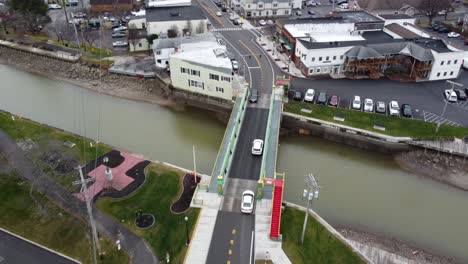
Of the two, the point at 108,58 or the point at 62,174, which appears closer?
the point at 62,174

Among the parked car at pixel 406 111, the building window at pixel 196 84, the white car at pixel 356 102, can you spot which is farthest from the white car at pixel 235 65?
the parked car at pixel 406 111

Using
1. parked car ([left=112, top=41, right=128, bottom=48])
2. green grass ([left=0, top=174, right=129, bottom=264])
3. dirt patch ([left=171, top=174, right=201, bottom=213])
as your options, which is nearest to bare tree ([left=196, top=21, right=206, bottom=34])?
parked car ([left=112, top=41, right=128, bottom=48])

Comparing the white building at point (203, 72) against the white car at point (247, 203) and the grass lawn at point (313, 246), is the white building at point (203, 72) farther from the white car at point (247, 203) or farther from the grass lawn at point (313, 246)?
the grass lawn at point (313, 246)

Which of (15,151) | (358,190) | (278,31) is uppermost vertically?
(278,31)

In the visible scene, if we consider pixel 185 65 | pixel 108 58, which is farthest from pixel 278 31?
pixel 108 58

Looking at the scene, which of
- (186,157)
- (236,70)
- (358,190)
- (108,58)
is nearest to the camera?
(358,190)

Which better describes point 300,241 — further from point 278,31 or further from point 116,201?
point 278,31
